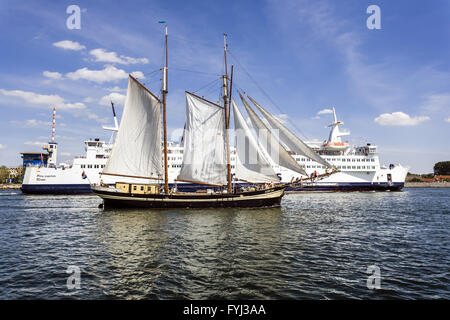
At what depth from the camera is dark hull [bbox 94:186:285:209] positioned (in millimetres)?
29141

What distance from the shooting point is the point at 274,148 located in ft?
92.8

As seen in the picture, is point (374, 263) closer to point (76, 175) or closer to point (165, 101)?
point (165, 101)

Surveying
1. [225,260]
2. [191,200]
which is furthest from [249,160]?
[225,260]

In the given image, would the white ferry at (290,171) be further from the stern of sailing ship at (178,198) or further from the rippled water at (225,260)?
the rippled water at (225,260)

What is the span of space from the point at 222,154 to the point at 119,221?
565 inches

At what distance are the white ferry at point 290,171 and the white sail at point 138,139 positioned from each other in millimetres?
18572

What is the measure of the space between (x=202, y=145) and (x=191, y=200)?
6.72 metres

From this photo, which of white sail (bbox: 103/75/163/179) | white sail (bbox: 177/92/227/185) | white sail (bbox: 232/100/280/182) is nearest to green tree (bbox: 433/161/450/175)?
white sail (bbox: 232/100/280/182)

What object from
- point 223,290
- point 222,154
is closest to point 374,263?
point 223,290

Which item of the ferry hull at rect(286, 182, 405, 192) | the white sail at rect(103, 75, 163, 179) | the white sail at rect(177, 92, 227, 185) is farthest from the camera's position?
the ferry hull at rect(286, 182, 405, 192)

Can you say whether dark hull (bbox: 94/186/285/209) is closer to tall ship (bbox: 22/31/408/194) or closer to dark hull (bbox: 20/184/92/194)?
tall ship (bbox: 22/31/408/194)

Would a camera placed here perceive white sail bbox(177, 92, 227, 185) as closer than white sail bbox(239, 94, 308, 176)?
No

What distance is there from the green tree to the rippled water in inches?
5564

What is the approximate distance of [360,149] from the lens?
6850 cm
